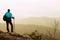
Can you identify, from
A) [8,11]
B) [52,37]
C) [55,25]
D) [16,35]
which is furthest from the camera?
[55,25]

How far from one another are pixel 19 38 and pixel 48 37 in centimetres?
2184

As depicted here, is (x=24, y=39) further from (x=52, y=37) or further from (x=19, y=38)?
(x=52, y=37)

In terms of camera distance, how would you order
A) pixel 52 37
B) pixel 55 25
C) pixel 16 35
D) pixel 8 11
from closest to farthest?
pixel 8 11 < pixel 16 35 < pixel 52 37 < pixel 55 25

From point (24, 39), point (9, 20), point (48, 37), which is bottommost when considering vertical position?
point (48, 37)

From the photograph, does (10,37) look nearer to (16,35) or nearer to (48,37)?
(16,35)

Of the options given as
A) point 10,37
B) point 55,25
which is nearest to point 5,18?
point 10,37

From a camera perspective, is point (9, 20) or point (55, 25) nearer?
point (9, 20)

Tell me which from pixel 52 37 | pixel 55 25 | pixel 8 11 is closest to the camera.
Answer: pixel 8 11

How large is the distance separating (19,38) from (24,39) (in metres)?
0.58

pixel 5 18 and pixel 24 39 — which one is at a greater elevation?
pixel 5 18

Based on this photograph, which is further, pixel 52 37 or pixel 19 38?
pixel 52 37

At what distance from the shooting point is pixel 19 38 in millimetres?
27922

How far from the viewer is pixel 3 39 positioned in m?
27.3

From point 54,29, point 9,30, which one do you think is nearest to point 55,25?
point 54,29
